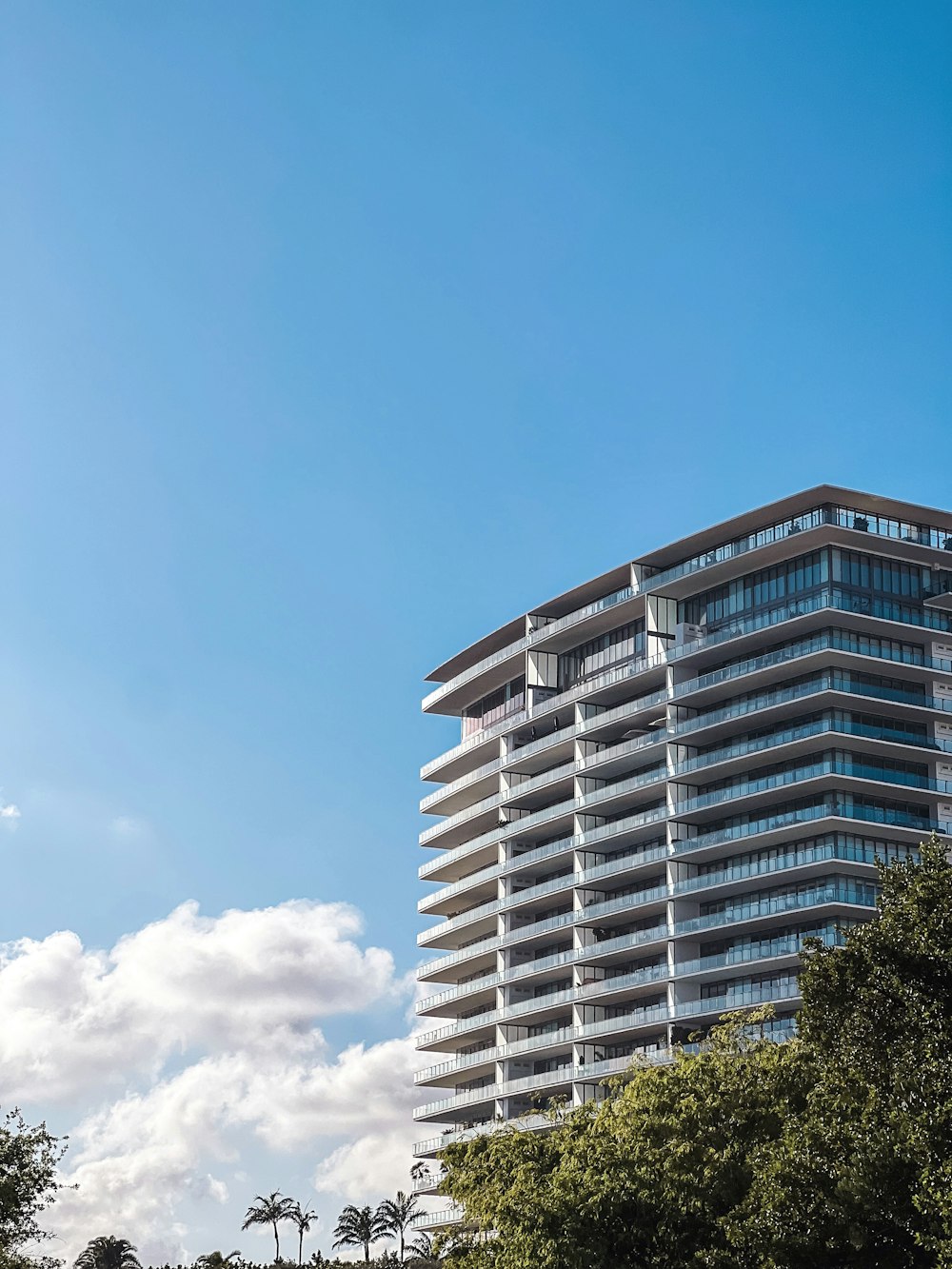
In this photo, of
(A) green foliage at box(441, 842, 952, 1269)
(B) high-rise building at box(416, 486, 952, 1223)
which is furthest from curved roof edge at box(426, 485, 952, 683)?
(A) green foliage at box(441, 842, 952, 1269)

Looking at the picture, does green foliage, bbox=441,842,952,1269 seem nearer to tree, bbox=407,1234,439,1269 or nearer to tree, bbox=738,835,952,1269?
tree, bbox=738,835,952,1269

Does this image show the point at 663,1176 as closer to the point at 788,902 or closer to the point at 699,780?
the point at 788,902

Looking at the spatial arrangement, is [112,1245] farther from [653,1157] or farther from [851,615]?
[653,1157]

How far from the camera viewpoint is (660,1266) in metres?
46.7

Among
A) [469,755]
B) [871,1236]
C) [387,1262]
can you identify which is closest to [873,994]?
[871,1236]

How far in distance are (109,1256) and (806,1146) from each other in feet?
442

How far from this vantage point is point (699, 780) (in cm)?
10225

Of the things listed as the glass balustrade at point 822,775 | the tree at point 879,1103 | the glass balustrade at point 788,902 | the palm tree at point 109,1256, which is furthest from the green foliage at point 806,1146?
the palm tree at point 109,1256

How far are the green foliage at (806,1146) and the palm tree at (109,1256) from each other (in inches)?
4529

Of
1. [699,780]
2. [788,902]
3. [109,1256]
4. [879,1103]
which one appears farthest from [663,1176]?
[109,1256]

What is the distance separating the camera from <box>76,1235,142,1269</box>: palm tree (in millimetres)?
156250

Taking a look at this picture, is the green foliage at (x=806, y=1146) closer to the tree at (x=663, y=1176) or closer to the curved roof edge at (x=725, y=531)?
the tree at (x=663, y=1176)

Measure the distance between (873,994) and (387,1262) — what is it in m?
119

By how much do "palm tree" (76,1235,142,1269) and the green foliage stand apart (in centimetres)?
11505
